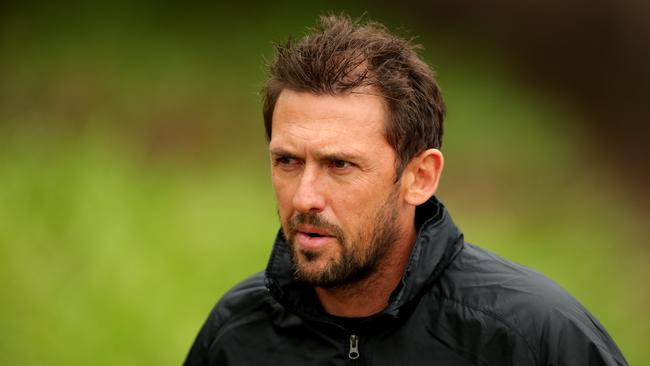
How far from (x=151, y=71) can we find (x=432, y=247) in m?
3.47

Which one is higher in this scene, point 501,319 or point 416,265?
point 416,265

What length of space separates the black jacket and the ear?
0.05 meters

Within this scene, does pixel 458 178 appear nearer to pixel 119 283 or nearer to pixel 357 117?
pixel 119 283

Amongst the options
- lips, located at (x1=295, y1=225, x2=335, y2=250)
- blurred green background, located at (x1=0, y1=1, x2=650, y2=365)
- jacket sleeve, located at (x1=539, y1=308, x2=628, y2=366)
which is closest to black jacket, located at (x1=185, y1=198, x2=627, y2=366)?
jacket sleeve, located at (x1=539, y1=308, x2=628, y2=366)

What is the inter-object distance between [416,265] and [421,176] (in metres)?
0.29

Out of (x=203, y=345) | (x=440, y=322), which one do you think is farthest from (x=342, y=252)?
(x=203, y=345)

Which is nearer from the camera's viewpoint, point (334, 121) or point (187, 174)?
point (334, 121)

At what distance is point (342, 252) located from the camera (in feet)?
9.89

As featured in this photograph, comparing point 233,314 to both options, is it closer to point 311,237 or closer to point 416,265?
point 311,237

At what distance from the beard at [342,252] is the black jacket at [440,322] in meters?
0.11

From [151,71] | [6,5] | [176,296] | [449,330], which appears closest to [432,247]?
[449,330]

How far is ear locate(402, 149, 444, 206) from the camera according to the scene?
10.3 ft

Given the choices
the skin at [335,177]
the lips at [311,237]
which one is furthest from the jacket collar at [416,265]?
the lips at [311,237]

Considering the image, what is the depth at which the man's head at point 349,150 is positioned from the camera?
9.82ft
